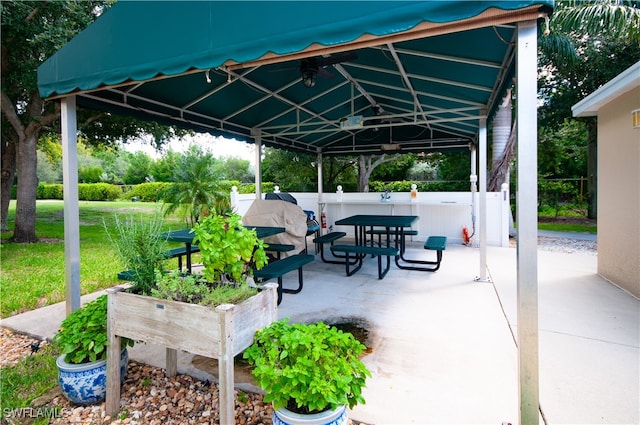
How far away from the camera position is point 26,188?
7.63m

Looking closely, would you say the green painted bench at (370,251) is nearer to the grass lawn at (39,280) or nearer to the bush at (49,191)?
the grass lawn at (39,280)

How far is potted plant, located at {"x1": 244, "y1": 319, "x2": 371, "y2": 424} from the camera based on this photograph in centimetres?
148

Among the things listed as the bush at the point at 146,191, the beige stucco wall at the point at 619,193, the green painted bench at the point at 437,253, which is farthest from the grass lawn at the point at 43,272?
the bush at the point at 146,191

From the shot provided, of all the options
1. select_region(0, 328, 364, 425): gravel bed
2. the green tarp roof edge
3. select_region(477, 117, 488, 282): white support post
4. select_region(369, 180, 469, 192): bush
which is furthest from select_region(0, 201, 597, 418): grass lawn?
select_region(369, 180, 469, 192): bush

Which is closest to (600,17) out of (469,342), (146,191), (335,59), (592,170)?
(592,170)

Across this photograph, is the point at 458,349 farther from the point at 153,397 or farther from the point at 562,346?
the point at 153,397

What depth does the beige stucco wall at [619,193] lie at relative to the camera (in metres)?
3.87

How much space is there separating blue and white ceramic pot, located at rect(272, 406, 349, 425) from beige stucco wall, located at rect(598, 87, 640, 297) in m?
4.12

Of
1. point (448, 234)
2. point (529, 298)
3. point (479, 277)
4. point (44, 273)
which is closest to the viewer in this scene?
point (529, 298)

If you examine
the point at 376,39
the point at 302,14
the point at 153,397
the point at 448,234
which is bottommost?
the point at 153,397

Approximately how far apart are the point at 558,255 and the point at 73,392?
283 inches

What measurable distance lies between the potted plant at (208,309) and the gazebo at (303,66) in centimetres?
113

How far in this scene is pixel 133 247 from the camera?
6.87 feet

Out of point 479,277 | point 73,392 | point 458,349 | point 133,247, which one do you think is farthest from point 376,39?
point 479,277
